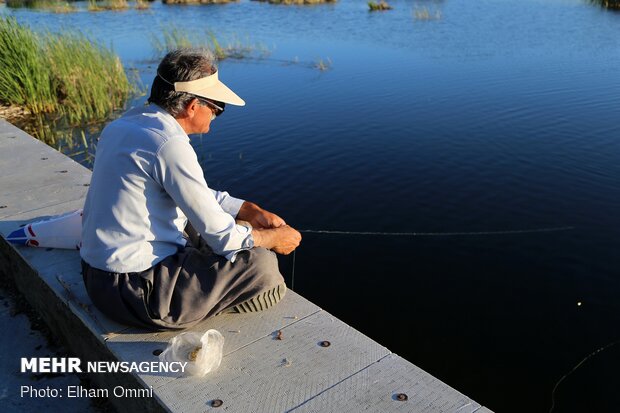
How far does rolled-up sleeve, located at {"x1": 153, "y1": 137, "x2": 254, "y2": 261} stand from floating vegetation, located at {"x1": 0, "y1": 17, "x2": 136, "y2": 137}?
26.6 ft

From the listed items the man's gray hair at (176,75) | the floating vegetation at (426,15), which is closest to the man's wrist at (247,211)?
the man's gray hair at (176,75)

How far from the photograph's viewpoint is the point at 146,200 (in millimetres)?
2453

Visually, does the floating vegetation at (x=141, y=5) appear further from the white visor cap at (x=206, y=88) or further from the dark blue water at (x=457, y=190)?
the white visor cap at (x=206, y=88)

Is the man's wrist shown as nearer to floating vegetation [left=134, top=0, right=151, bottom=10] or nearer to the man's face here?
the man's face

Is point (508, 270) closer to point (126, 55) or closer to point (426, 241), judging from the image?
point (426, 241)

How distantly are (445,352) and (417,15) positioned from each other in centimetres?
1709

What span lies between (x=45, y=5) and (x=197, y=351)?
2891cm

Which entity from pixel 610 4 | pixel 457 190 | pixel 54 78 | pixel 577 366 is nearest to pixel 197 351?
pixel 577 366

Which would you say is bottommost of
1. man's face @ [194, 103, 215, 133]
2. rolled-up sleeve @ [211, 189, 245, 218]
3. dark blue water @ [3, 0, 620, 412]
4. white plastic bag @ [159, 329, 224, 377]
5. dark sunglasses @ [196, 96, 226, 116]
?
dark blue water @ [3, 0, 620, 412]

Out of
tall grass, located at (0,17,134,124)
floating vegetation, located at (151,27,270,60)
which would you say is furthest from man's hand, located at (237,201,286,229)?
floating vegetation, located at (151,27,270,60)

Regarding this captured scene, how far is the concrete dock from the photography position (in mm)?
2213

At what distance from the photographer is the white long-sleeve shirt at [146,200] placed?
92.7 inches

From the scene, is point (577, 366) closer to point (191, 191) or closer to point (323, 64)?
point (191, 191)

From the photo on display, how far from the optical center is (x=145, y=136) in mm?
2346
